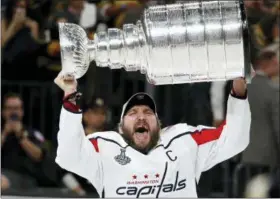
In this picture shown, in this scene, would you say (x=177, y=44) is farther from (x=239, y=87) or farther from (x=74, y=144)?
(x=74, y=144)

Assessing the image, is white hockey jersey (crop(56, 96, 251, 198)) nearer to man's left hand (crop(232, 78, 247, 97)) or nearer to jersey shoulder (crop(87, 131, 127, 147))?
jersey shoulder (crop(87, 131, 127, 147))

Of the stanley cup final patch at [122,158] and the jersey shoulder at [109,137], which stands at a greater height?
the jersey shoulder at [109,137]

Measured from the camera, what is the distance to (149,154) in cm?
169

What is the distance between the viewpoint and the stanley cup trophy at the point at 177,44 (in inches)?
49.7

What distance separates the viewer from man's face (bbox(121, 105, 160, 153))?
1.67 meters

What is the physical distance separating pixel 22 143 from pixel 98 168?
42 cm

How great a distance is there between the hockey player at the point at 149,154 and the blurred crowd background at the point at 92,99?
3.7 inches

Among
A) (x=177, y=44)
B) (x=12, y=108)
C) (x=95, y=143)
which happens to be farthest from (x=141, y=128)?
(x=12, y=108)

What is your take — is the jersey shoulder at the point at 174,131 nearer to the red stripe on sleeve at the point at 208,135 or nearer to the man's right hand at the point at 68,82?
the red stripe on sleeve at the point at 208,135

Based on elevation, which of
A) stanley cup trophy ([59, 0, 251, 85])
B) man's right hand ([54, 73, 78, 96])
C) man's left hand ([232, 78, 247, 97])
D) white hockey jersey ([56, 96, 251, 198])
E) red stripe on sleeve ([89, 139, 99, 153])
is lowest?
white hockey jersey ([56, 96, 251, 198])

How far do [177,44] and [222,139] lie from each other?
0.45 m

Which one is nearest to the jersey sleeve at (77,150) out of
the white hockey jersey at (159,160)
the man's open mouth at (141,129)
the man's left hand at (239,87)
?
the white hockey jersey at (159,160)

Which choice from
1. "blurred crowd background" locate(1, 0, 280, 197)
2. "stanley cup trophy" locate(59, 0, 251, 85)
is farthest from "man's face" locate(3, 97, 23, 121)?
"stanley cup trophy" locate(59, 0, 251, 85)

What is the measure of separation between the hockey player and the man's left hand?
3.6 inches
